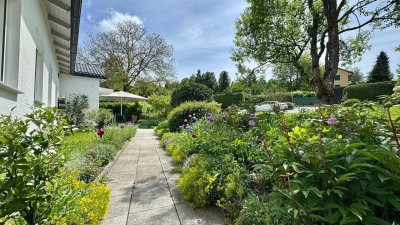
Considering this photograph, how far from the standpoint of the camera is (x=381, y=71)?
3103 centimetres

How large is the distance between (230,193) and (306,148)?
1.22 meters

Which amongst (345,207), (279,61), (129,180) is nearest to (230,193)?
(345,207)

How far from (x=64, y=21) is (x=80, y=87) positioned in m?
8.51

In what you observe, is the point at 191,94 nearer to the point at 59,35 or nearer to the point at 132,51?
the point at 59,35

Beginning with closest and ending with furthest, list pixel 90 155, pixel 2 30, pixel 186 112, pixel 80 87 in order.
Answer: pixel 2 30 → pixel 90 155 → pixel 186 112 → pixel 80 87

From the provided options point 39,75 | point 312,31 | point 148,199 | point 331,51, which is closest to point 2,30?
point 148,199

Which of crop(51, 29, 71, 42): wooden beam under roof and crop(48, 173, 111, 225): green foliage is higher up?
crop(51, 29, 71, 42): wooden beam under roof

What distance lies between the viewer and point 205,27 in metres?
10.6

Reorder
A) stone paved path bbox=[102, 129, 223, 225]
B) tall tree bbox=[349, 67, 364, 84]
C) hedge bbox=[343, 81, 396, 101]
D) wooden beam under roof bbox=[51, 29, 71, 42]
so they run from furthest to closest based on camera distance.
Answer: tall tree bbox=[349, 67, 364, 84] < hedge bbox=[343, 81, 396, 101] < wooden beam under roof bbox=[51, 29, 71, 42] < stone paved path bbox=[102, 129, 223, 225]

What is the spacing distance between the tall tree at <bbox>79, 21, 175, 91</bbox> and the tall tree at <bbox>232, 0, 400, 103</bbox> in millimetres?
16076

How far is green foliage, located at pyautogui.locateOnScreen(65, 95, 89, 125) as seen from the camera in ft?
42.1

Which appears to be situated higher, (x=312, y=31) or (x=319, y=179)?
(x=312, y=31)

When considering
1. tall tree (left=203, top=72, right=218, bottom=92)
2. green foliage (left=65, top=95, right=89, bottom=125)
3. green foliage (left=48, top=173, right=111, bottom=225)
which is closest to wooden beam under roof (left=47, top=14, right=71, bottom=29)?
green foliage (left=48, top=173, right=111, bottom=225)

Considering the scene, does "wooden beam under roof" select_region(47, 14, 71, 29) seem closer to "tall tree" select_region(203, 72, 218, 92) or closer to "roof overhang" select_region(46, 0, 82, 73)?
"roof overhang" select_region(46, 0, 82, 73)
